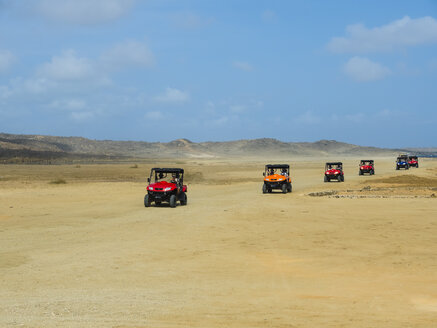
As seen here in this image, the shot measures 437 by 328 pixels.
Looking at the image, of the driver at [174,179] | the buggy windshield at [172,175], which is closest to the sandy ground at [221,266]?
the buggy windshield at [172,175]

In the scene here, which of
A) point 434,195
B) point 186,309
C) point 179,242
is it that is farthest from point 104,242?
point 434,195

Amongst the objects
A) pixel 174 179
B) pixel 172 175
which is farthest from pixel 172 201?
pixel 172 175

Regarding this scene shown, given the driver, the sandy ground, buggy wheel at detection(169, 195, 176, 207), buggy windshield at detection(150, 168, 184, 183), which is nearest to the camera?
the sandy ground

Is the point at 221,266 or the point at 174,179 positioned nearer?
the point at 221,266

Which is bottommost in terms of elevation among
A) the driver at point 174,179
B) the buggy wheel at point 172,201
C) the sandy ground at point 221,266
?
the sandy ground at point 221,266

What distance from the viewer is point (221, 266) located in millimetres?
10875

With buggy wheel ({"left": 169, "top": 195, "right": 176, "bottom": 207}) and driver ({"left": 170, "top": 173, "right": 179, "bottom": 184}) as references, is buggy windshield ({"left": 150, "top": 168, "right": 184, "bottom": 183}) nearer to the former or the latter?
driver ({"left": 170, "top": 173, "right": 179, "bottom": 184})

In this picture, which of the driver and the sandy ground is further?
the driver

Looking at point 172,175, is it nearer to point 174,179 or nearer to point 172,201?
point 174,179

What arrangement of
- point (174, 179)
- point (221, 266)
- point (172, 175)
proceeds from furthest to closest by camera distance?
point (172, 175) → point (174, 179) → point (221, 266)

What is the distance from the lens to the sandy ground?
7.26 metres

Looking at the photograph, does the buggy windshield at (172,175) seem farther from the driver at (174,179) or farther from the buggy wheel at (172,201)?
the buggy wheel at (172,201)

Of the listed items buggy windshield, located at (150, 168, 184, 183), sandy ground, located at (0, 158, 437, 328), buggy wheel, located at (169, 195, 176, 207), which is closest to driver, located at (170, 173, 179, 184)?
buggy windshield, located at (150, 168, 184, 183)

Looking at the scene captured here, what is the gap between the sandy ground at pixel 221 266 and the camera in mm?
7256
